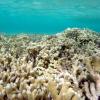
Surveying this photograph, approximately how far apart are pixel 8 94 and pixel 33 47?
110 inches

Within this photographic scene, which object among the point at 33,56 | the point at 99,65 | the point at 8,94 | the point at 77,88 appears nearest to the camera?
the point at 8,94

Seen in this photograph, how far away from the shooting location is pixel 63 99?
2959mm

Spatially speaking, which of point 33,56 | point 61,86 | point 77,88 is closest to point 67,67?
point 33,56

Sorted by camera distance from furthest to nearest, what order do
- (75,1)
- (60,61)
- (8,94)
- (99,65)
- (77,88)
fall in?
(75,1) → (60,61) → (99,65) → (77,88) → (8,94)

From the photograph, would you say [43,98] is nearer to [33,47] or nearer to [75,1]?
[33,47]

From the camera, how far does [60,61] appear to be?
538 cm

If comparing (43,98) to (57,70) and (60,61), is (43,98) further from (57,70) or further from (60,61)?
(60,61)

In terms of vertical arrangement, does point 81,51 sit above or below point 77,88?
above

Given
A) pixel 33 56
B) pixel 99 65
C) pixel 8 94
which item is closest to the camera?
pixel 8 94

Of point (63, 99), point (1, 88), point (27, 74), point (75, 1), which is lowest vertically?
point (63, 99)

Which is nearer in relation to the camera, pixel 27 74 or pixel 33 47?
pixel 27 74

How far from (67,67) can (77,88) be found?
4.70ft

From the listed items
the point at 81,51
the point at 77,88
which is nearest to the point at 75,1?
the point at 81,51

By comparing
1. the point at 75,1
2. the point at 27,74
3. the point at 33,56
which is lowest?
the point at 27,74
